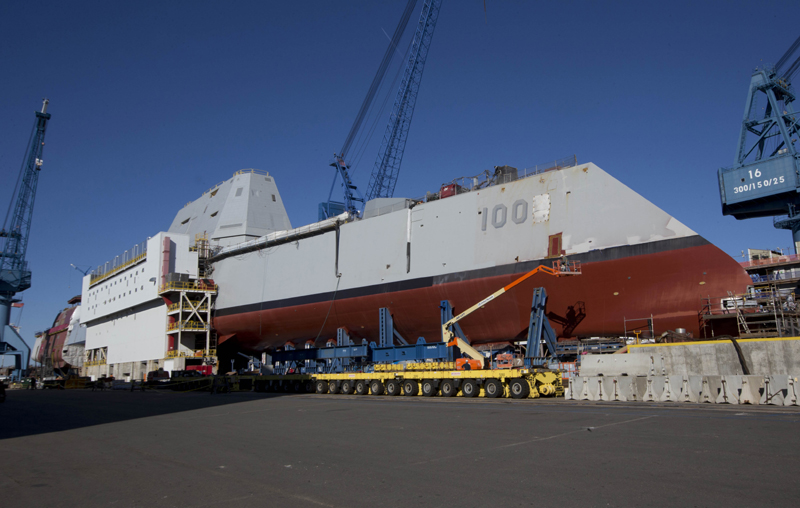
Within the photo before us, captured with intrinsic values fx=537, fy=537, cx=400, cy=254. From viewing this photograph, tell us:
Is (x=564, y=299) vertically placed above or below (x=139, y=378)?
above

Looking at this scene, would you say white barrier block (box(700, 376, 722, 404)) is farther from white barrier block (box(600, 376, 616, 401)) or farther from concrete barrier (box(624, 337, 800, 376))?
white barrier block (box(600, 376, 616, 401))

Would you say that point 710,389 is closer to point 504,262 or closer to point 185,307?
point 504,262

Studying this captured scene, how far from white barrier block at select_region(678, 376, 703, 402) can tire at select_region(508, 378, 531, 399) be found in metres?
4.94

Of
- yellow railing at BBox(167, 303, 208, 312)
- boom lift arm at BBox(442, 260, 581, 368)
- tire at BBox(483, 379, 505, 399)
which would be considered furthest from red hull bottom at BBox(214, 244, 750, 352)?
yellow railing at BBox(167, 303, 208, 312)

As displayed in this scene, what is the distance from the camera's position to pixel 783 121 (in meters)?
47.1

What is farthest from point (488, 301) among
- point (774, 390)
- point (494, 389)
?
point (774, 390)

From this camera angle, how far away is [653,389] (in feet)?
55.0

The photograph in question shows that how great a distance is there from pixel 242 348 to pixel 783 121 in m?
50.8

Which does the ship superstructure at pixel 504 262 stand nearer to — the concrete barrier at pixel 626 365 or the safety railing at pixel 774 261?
the concrete barrier at pixel 626 365

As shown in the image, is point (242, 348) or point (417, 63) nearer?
point (242, 348)

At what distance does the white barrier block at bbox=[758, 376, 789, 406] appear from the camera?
48.2 feet

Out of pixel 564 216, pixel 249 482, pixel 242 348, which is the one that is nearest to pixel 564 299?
pixel 564 216

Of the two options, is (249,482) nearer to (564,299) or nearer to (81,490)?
(81,490)

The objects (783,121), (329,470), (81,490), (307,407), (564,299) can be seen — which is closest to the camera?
(81,490)
